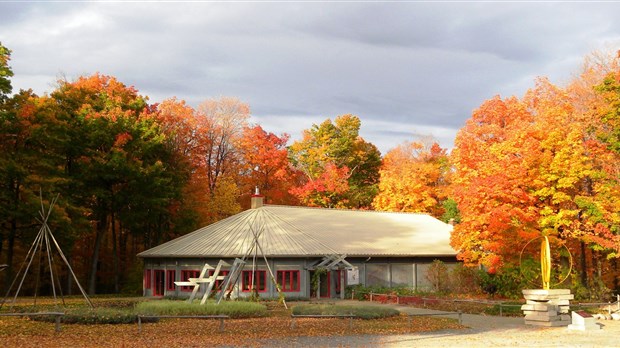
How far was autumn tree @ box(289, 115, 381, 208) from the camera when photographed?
66.8 meters

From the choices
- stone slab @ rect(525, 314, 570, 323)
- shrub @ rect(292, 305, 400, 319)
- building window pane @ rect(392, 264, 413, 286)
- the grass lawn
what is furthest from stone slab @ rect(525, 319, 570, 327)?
building window pane @ rect(392, 264, 413, 286)

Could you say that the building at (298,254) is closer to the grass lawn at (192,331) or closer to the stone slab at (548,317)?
the grass lawn at (192,331)

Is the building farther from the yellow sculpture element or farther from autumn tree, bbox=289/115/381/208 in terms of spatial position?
autumn tree, bbox=289/115/381/208

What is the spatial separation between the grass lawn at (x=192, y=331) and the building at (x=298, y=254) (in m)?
11.9

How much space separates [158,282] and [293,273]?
9.85 m

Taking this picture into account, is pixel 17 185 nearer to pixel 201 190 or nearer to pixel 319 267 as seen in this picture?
pixel 201 190

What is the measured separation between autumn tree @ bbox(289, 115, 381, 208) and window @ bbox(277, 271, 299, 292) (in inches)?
966

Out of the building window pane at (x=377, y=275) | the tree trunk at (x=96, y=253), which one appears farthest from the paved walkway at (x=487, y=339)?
the tree trunk at (x=96, y=253)

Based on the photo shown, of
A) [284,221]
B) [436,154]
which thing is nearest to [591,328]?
[284,221]

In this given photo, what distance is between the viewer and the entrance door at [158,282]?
42688 millimetres

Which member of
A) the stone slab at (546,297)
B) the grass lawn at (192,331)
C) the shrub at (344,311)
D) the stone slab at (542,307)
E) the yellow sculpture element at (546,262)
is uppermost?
the yellow sculpture element at (546,262)

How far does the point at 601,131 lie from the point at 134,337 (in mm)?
29355

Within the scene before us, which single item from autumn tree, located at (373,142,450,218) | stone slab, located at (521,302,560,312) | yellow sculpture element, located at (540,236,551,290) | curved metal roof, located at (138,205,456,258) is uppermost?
autumn tree, located at (373,142,450,218)

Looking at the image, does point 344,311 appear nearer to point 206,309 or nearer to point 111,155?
point 206,309
